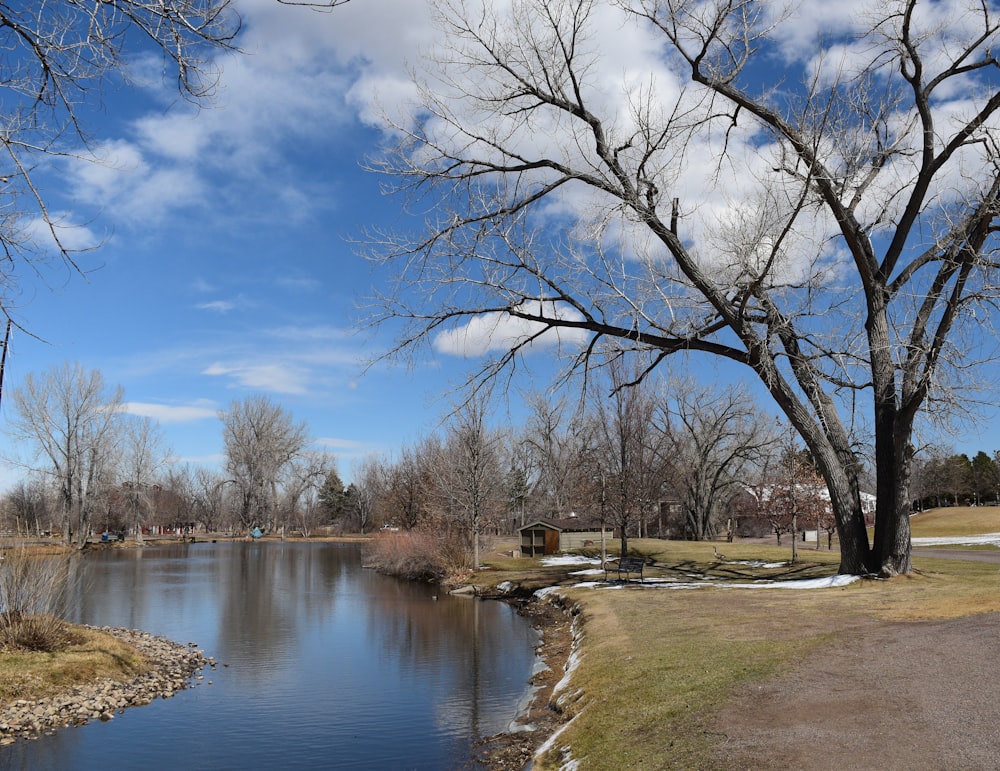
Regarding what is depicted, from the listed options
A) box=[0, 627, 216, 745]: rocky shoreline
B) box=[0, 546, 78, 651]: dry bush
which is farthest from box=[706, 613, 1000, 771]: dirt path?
box=[0, 546, 78, 651]: dry bush

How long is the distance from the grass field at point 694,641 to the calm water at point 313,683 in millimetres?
1748

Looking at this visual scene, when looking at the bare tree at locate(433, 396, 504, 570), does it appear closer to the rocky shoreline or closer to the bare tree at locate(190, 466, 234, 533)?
the rocky shoreline

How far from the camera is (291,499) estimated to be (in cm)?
8331

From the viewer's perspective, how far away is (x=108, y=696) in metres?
12.2

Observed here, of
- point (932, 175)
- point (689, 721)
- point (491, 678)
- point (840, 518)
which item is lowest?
point (491, 678)

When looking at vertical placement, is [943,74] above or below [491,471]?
above

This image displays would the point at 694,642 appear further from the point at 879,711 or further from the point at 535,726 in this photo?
the point at 879,711

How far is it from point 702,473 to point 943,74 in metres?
32.7

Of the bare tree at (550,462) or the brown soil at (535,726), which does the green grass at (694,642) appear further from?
the bare tree at (550,462)

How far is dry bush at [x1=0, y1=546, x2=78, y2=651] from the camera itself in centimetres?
1278

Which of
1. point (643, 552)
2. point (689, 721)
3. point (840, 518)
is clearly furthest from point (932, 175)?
point (643, 552)

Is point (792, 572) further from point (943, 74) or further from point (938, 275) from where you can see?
point (943, 74)

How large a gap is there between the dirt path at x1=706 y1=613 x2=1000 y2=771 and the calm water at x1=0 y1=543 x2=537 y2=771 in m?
4.05

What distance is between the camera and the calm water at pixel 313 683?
986 cm
